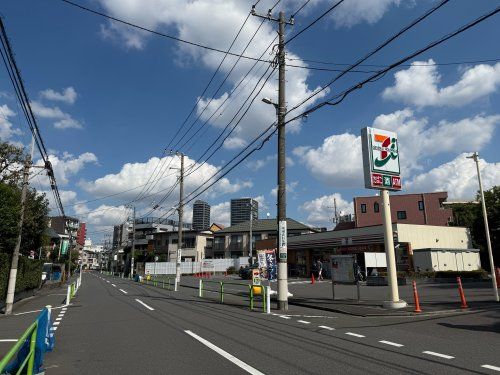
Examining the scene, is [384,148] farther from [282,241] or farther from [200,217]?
[200,217]

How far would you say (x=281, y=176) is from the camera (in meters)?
16.1

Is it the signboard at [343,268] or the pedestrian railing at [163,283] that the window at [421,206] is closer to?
the pedestrian railing at [163,283]

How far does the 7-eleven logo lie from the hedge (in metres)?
16.8

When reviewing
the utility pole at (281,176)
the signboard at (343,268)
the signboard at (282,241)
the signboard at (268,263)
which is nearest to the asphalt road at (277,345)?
the utility pole at (281,176)

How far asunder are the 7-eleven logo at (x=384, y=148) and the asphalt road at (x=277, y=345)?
617cm

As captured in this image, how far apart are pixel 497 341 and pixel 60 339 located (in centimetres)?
963

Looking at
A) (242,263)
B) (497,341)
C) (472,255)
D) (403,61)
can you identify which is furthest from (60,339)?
(242,263)

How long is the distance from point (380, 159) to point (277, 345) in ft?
31.5

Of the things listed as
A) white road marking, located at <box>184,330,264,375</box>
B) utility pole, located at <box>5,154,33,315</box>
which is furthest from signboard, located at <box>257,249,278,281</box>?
utility pole, located at <box>5,154,33,315</box>

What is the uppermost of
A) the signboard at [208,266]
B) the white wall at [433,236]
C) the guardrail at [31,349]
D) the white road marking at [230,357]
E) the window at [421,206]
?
the window at [421,206]

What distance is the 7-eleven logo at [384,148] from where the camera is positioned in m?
15.5

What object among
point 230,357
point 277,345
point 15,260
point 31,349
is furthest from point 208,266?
point 31,349

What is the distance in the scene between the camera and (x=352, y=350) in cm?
768

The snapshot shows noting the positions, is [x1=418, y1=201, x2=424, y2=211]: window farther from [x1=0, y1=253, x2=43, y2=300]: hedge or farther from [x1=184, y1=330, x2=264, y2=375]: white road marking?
[x1=184, y1=330, x2=264, y2=375]: white road marking
